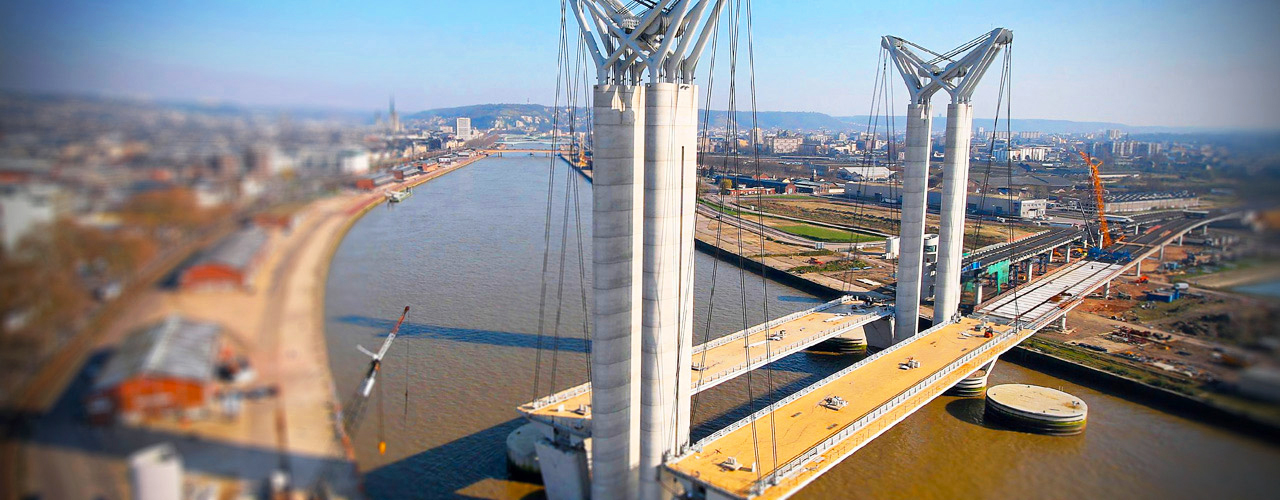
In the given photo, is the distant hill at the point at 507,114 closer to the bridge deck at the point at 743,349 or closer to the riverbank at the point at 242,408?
the bridge deck at the point at 743,349

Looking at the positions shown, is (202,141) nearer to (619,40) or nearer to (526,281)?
(619,40)

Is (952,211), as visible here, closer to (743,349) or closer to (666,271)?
(743,349)

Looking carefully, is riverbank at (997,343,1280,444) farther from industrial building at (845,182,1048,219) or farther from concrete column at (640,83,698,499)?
industrial building at (845,182,1048,219)

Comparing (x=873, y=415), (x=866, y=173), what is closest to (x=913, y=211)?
(x=873, y=415)

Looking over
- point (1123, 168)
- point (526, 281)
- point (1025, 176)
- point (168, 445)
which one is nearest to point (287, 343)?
point (168, 445)

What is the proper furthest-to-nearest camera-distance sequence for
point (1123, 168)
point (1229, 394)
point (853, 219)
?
point (1123, 168) < point (853, 219) < point (1229, 394)

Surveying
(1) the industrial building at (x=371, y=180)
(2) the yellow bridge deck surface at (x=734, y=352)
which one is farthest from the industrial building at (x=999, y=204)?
(1) the industrial building at (x=371, y=180)

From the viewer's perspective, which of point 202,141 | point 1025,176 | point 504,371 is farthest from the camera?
point 1025,176
